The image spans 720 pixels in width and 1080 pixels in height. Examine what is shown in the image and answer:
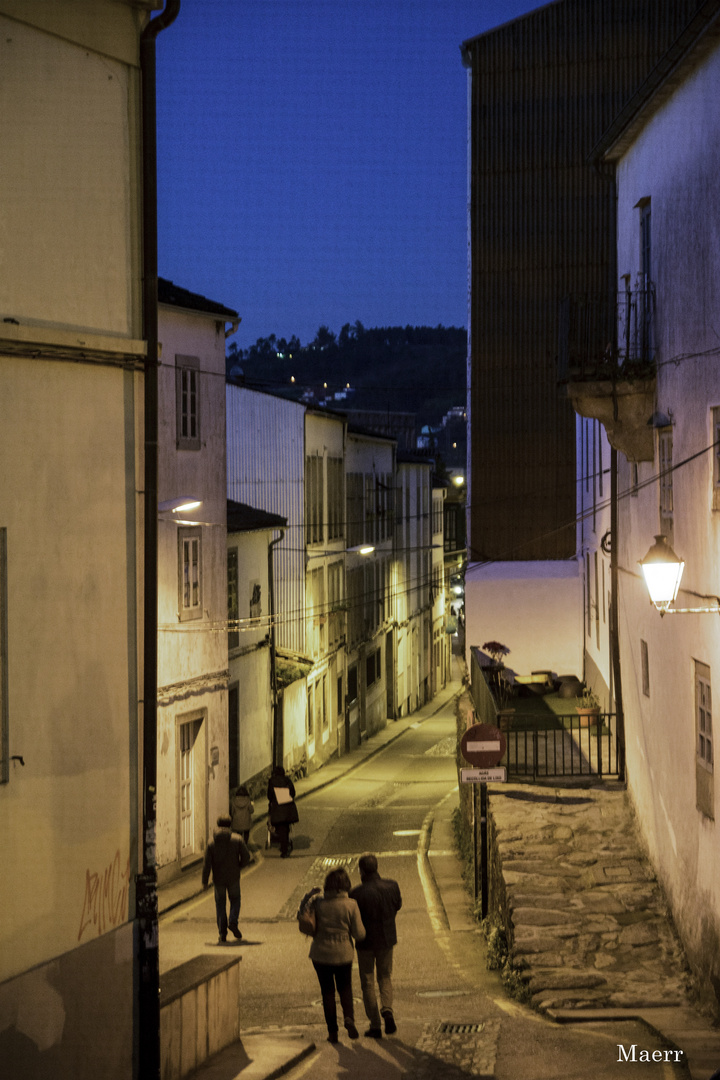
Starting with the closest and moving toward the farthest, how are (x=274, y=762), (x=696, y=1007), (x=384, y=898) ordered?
(x=384, y=898), (x=696, y=1007), (x=274, y=762)

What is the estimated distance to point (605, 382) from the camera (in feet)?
48.8

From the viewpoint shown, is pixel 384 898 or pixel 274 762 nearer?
pixel 384 898

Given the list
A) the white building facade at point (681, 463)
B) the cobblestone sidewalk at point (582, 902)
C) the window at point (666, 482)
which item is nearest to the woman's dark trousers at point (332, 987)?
the cobblestone sidewalk at point (582, 902)

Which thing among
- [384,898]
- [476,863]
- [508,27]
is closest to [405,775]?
[476,863]

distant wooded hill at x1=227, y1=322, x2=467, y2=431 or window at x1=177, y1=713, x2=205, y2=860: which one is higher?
distant wooded hill at x1=227, y1=322, x2=467, y2=431

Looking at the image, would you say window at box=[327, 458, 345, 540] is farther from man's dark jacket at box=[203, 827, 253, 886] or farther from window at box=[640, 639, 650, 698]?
man's dark jacket at box=[203, 827, 253, 886]

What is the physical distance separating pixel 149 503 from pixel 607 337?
8441 mm

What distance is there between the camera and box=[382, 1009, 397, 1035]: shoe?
10.6m

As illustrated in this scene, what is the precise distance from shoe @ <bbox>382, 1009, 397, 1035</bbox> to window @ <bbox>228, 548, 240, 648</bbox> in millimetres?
14816

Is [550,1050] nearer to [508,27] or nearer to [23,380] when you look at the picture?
[23,380]

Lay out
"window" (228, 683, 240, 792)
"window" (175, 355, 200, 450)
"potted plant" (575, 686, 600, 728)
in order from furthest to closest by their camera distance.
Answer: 1. "window" (228, 683, 240, 792)
2. "potted plant" (575, 686, 600, 728)
3. "window" (175, 355, 200, 450)

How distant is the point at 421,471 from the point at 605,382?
4190 centimetres

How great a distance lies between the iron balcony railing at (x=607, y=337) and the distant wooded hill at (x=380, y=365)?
9067 centimetres

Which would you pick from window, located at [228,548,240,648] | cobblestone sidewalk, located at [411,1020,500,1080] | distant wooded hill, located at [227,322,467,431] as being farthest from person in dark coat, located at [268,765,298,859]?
distant wooded hill, located at [227,322,467,431]
